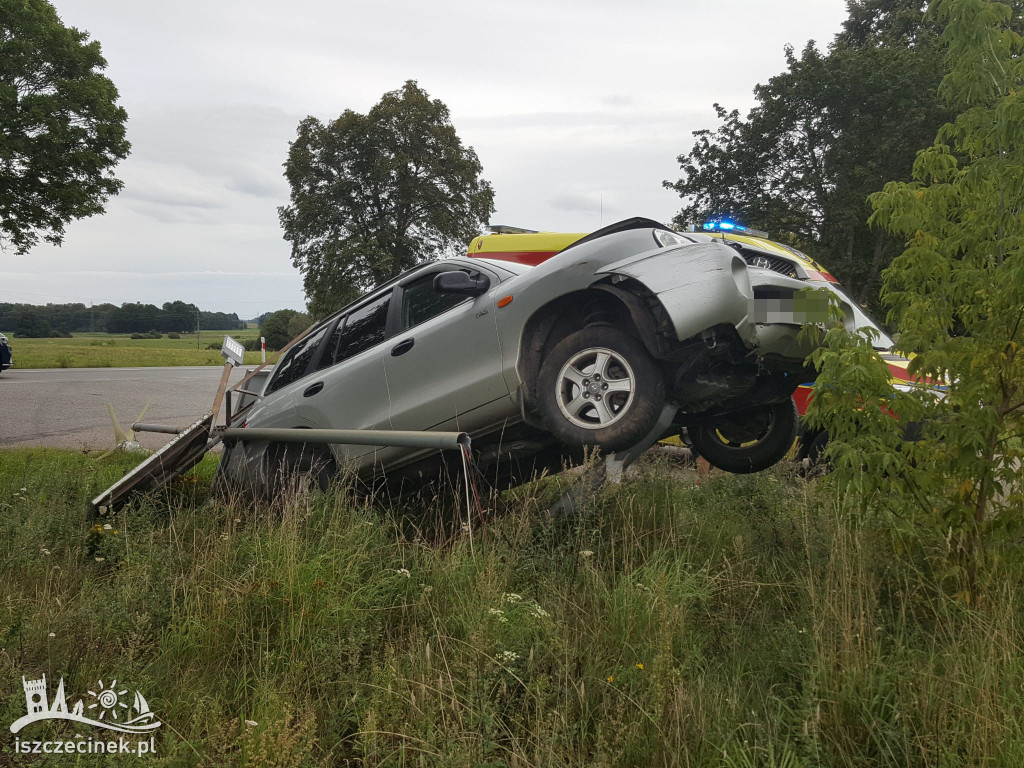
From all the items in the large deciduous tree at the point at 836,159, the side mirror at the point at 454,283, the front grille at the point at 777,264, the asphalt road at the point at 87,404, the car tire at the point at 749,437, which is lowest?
the asphalt road at the point at 87,404

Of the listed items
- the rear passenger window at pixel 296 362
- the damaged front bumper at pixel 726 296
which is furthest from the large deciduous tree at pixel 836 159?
the rear passenger window at pixel 296 362

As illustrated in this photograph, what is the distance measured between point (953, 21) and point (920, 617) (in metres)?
2.67

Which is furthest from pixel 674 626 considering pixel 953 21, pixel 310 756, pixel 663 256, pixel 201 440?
pixel 201 440

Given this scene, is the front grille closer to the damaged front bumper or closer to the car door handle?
the damaged front bumper

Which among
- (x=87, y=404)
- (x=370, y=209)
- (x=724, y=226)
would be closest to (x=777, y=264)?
(x=724, y=226)

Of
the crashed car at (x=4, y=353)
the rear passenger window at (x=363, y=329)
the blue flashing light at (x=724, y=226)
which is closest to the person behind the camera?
the rear passenger window at (x=363, y=329)

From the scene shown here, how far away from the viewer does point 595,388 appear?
3527mm

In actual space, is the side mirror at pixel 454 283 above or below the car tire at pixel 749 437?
above

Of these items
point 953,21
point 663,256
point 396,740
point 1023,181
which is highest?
point 953,21

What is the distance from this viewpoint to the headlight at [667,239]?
12.0ft

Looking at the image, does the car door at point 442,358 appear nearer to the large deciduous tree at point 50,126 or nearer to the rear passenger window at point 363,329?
the rear passenger window at point 363,329

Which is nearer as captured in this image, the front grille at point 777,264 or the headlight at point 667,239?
the headlight at point 667,239

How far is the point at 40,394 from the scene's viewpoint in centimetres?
1344

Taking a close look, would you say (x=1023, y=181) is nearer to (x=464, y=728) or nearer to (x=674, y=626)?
(x=674, y=626)
